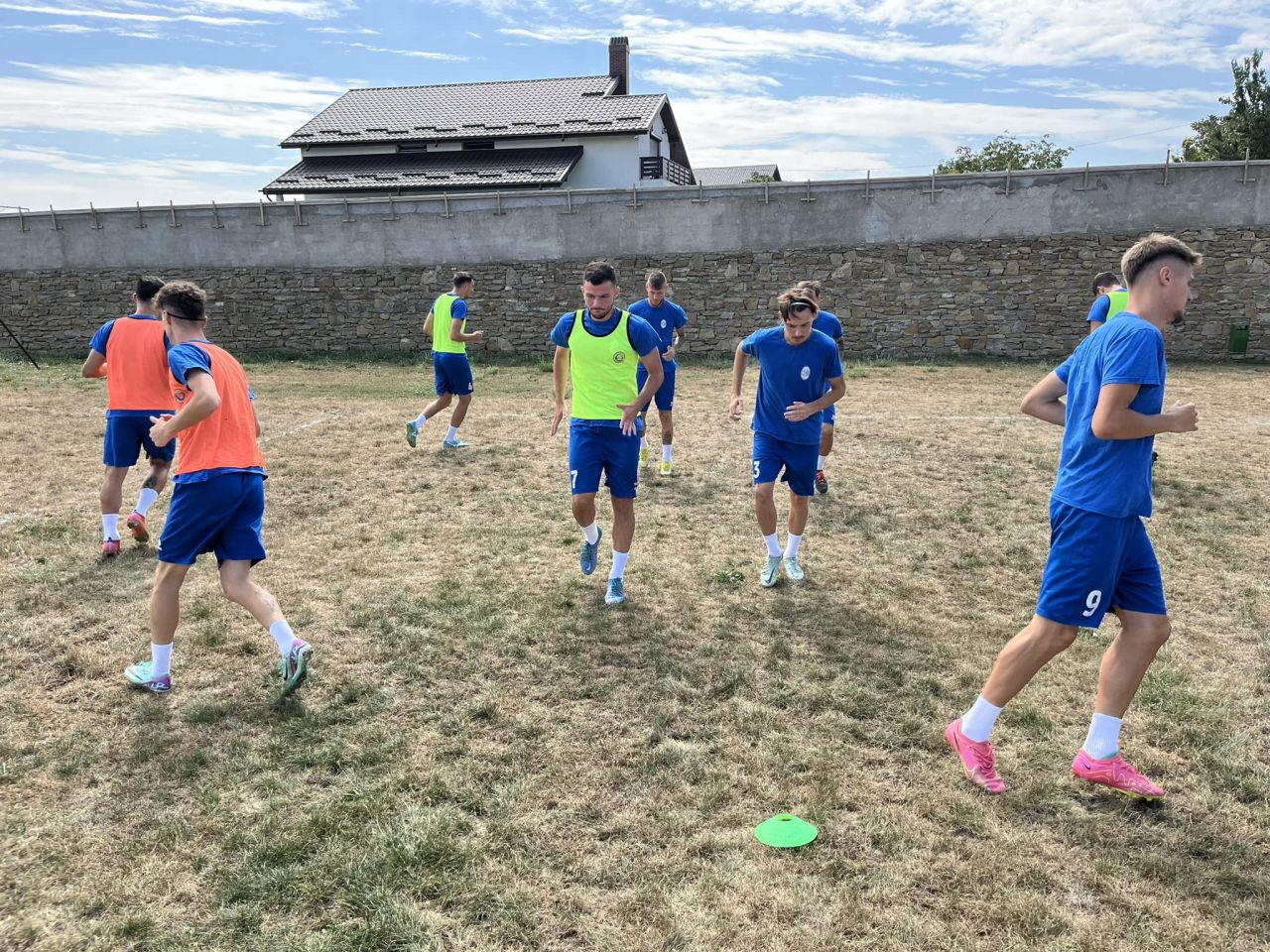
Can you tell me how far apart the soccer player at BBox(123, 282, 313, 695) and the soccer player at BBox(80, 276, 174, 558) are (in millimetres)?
2083

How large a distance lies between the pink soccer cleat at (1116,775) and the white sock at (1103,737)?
2 cm

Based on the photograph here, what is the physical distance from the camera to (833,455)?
29.7ft

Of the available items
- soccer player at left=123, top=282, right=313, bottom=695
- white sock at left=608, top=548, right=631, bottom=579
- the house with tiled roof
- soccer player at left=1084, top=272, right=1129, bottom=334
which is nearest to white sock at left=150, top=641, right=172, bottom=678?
soccer player at left=123, top=282, right=313, bottom=695

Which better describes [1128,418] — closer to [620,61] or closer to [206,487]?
[206,487]

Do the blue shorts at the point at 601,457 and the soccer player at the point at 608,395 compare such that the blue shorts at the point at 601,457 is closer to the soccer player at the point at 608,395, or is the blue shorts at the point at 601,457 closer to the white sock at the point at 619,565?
the soccer player at the point at 608,395

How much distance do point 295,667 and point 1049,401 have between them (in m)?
3.55

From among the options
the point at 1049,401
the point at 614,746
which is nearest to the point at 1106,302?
the point at 1049,401

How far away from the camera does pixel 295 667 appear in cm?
403

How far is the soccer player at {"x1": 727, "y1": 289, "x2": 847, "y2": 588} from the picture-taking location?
5.23 meters

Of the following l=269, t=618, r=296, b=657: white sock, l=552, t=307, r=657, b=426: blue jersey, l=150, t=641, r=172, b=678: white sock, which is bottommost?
l=150, t=641, r=172, b=678: white sock

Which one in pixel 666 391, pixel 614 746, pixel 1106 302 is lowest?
pixel 614 746

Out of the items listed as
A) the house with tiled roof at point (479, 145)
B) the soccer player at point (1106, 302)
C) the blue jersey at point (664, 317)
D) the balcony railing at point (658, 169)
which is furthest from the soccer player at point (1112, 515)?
the balcony railing at point (658, 169)

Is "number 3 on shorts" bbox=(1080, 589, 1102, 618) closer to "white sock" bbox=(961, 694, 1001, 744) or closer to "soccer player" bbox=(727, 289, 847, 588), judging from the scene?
"white sock" bbox=(961, 694, 1001, 744)

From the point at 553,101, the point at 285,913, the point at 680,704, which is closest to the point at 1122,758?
the point at 680,704
